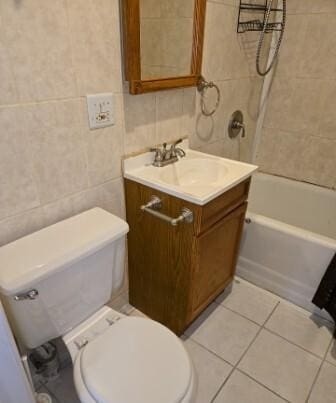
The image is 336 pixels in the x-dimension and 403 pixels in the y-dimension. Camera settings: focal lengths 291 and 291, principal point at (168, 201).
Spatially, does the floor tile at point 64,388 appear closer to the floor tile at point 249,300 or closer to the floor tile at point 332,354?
the floor tile at point 249,300

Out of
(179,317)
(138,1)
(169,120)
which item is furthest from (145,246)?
(138,1)

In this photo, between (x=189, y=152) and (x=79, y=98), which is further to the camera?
(x=189, y=152)

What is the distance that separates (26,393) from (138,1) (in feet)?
4.43

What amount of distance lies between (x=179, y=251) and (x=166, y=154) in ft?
1.56

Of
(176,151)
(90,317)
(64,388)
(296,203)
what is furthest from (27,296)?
(296,203)

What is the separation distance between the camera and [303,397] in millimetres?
1284

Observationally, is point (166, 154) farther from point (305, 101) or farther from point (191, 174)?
point (305, 101)

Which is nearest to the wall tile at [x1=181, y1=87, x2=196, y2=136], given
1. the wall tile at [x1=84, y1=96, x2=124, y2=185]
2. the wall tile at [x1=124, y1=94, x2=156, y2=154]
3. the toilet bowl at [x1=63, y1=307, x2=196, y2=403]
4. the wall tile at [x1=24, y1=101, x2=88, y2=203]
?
the wall tile at [x1=124, y1=94, x2=156, y2=154]

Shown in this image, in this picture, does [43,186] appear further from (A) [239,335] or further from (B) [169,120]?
(A) [239,335]

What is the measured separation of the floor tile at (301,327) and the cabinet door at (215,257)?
356 mm

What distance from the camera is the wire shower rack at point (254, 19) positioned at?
1.63 m

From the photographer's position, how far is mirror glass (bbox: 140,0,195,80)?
1.17m

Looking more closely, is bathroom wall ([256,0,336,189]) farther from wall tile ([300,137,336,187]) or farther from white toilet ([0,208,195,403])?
white toilet ([0,208,195,403])

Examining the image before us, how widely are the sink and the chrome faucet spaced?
28 millimetres
